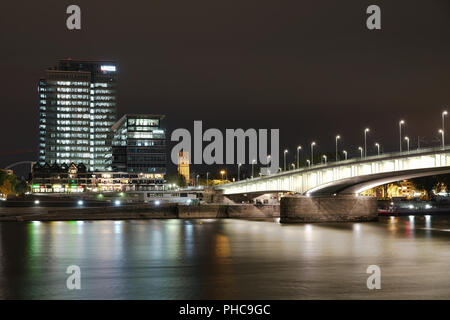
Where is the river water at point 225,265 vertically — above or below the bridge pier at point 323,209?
below

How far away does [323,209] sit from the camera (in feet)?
271

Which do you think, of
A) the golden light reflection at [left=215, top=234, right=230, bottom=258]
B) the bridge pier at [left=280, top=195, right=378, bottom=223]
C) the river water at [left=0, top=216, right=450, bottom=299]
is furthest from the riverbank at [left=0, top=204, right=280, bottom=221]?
the golden light reflection at [left=215, top=234, right=230, bottom=258]

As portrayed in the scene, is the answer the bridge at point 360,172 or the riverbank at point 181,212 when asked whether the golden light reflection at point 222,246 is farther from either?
the riverbank at point 181,212

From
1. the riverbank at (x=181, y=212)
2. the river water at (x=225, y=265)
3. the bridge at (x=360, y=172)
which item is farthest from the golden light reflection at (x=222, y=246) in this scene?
the riverbank at (x=181, y=212)

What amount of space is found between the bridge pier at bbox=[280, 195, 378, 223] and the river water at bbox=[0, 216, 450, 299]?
20.5m

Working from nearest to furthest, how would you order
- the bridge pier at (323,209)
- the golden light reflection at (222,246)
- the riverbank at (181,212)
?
the golden light reflection at (222,246) < the bridge pier at (323,209) < the riverbank at (181,212)

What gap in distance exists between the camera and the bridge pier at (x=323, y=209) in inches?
3250

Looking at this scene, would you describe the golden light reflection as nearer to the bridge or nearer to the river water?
the river water

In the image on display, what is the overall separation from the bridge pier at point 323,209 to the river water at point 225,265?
20.5 meters

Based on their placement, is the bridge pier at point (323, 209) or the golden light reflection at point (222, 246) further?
the bridge pier at point (323, 209)
